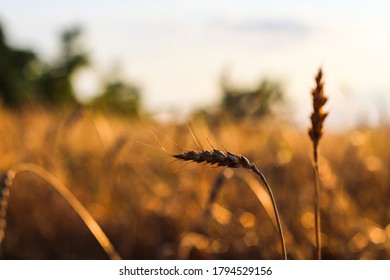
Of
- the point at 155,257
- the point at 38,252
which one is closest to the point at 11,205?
the point at 38,252

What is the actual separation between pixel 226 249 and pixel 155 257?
0.34 metres

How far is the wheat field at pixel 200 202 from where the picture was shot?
253 cm

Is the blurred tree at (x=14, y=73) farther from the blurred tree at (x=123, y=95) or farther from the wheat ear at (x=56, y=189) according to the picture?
the wheat ear at (x=56, y=189)

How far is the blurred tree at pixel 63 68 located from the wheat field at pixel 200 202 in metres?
18.4

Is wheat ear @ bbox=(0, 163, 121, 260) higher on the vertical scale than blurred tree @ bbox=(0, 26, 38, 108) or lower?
higher

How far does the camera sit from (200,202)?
8.77 feet

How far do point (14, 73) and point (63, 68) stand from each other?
305cm

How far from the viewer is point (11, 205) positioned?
3455 mm

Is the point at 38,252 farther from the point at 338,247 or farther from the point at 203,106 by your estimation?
the point at 203,106

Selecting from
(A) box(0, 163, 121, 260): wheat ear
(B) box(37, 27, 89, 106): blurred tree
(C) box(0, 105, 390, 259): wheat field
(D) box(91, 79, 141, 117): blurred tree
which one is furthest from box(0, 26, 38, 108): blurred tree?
(A) box(0, 163, 121, 260): wheat ear

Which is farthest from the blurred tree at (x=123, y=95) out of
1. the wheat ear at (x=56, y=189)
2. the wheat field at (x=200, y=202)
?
the wheat ear at (x=56, y=189)

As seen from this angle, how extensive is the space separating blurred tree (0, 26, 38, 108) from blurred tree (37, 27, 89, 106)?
0.70m

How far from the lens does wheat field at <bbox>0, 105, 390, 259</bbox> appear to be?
99.7 inches

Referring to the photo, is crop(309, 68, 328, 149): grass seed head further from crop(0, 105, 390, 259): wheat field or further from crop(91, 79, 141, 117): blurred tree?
crop(91, 79, 141, 117): blurred tree
